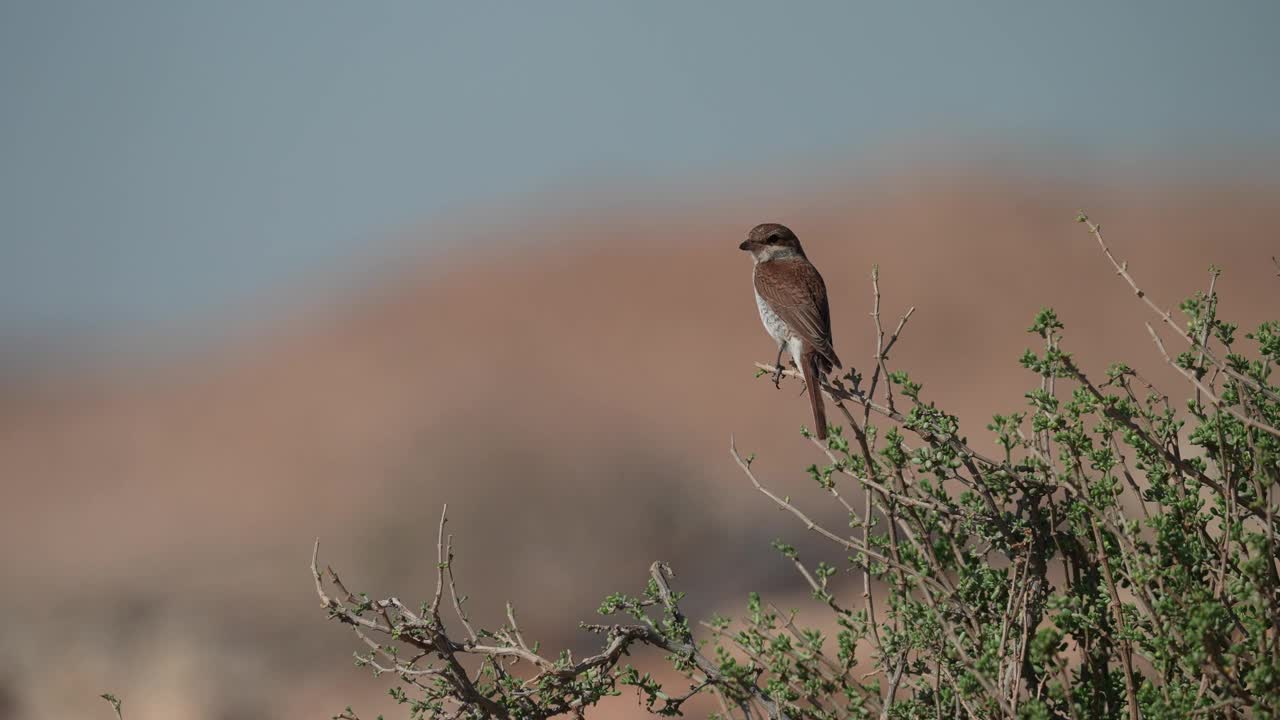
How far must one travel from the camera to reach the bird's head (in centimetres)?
632

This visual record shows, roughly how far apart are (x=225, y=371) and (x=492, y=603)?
19.9 metres

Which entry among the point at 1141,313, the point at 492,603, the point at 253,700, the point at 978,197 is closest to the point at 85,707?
the point at 253,700

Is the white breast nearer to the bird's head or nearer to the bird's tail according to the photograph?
the bird's tail

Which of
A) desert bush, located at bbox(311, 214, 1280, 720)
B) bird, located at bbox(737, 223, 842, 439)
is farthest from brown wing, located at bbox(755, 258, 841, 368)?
desert bush, located at bbox(311, 214, 1280, 720)

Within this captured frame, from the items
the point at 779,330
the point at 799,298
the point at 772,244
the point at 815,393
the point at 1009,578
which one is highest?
the point at 772,244

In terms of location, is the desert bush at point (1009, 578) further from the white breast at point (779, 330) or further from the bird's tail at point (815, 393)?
the white breast at point (779, 330)

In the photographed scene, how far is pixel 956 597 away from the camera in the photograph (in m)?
3.04

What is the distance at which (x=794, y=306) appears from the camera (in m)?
5.43

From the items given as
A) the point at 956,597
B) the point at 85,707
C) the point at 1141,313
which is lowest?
the point at 956,597

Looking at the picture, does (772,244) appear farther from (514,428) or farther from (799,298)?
(514,428)

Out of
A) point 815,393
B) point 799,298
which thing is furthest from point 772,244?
point 815,393

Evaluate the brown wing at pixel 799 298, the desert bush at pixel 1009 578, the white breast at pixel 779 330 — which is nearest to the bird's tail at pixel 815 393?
the brown wing at pixel 799 298

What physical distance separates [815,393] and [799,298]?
3.27ft

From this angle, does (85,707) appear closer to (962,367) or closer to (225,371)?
(962,367)
